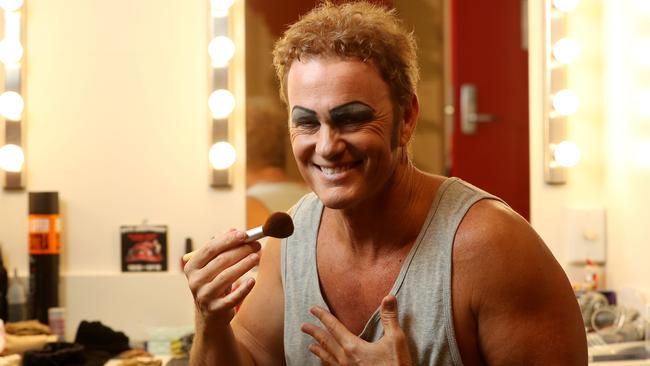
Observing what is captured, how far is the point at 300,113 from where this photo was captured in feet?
3.49

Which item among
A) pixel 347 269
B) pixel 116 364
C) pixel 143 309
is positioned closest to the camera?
pixel 347 269

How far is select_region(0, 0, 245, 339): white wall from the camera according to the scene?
202 cm

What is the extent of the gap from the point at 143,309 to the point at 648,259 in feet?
3.61

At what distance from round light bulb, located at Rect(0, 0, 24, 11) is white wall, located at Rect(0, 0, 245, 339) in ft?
0.10

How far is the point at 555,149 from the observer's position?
2.11m

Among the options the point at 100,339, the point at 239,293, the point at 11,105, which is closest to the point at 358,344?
the point at 239,293

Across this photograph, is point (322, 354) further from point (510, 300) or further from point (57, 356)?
point (57, 356)

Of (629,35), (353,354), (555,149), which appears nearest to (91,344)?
(353,354)

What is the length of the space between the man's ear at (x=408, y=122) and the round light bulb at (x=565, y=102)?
1.07m

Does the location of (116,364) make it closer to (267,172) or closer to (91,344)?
(91,344)

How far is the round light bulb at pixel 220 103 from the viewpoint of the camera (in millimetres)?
2021

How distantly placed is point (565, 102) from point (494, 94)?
17cm

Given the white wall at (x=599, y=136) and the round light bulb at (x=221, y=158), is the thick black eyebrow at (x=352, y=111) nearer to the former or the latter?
the round light bulb at (x=221, y=158)

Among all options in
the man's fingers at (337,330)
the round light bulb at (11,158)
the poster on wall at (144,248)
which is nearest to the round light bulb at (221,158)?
the poster on wall at (144,248)
